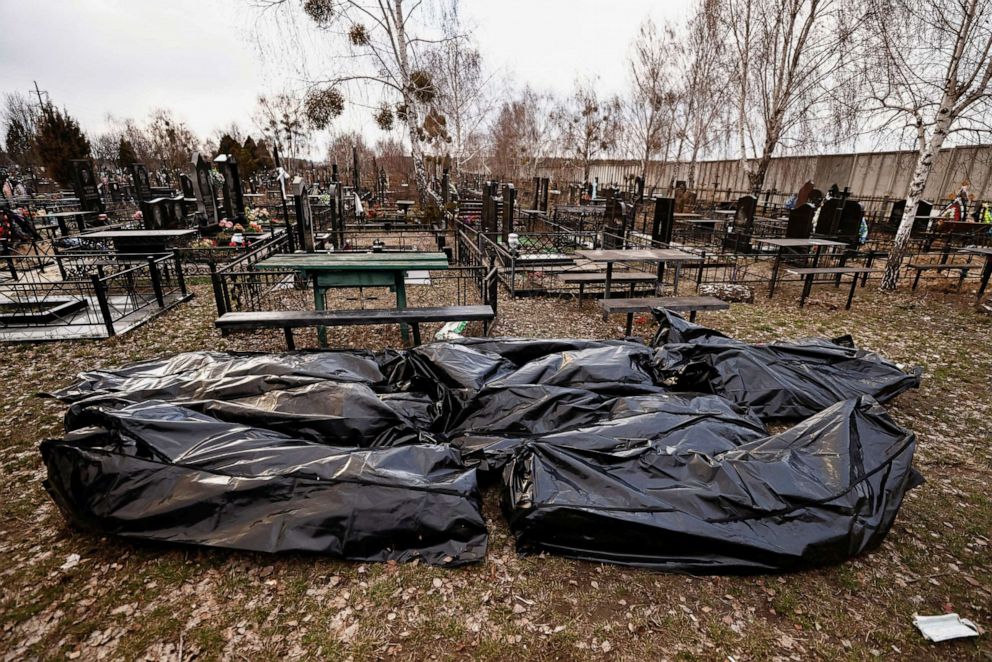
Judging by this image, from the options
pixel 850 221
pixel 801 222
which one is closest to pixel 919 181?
pixel 850 221

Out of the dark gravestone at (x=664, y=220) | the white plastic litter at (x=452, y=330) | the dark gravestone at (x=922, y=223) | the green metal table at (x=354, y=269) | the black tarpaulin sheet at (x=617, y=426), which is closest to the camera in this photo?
the black tarpaulin sheet at (x=617, y=426)

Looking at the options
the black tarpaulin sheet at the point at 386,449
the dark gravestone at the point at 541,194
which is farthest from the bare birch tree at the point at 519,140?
the black tarpaulin sheet at the point at 386,449

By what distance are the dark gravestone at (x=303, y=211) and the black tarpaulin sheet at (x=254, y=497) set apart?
25.8 ft

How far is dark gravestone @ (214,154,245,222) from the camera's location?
15.8 m

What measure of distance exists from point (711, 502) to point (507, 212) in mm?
11211

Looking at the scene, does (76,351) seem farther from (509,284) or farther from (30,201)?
(30,201)

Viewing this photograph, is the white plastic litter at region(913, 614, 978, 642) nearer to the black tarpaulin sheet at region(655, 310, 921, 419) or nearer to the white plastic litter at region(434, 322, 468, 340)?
the black tarpaulin sheet at region(655, 310, 921, 419)

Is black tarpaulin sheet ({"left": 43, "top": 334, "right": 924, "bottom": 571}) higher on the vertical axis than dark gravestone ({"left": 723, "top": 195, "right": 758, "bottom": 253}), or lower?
lower

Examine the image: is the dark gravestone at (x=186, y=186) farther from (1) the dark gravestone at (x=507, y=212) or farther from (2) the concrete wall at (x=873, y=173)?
(2) the concrete wall at (x=873, y=173)

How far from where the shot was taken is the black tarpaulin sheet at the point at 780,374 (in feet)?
14.8

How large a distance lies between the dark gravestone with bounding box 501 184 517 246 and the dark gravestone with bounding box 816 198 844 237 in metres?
8.68

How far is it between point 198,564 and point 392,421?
Result: 153cm

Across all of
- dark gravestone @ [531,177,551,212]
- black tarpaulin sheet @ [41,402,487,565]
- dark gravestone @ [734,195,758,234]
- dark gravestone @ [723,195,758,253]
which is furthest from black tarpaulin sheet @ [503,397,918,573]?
dark gravestone @ [531,177,551,212]

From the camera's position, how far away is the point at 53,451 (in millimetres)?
2855
